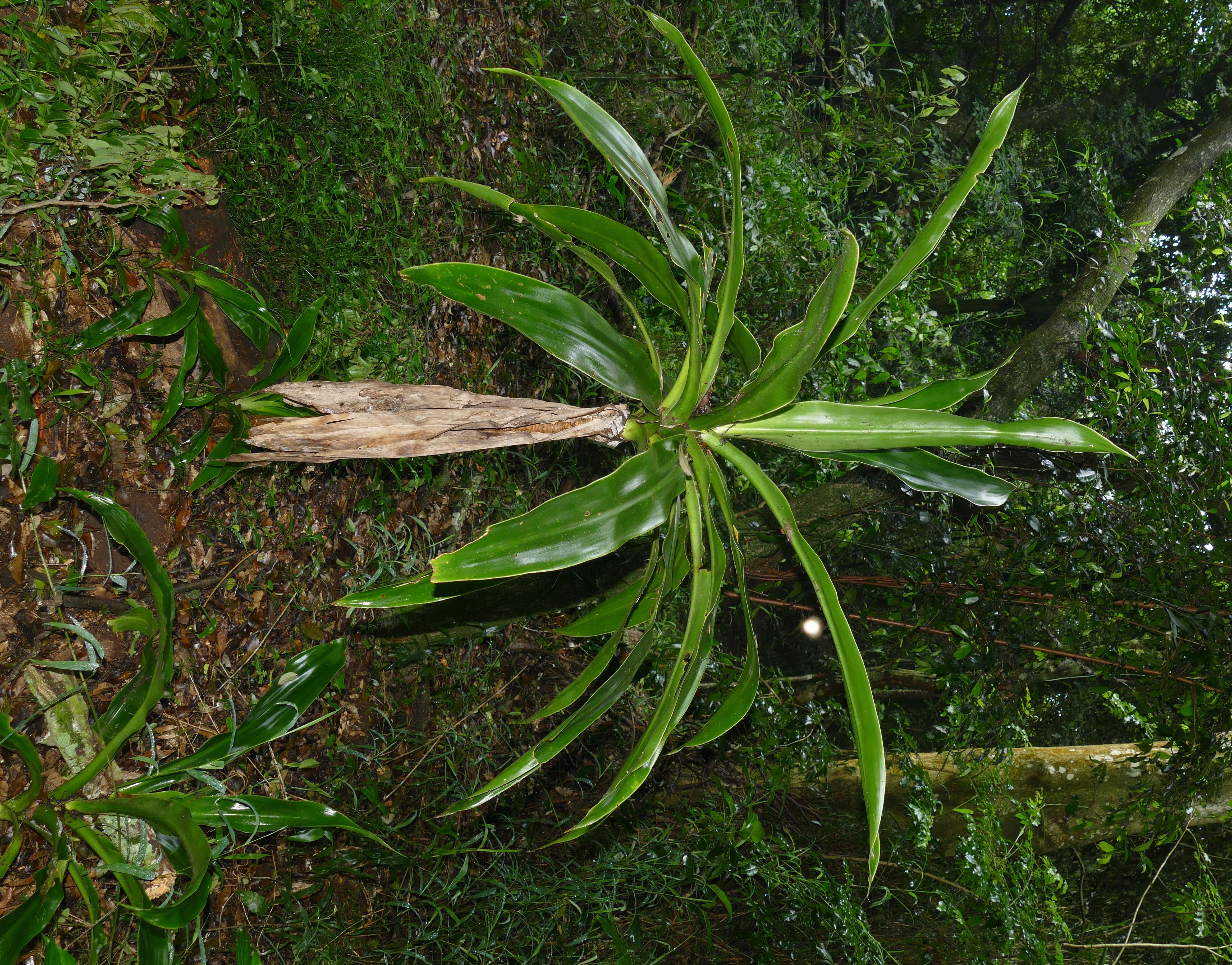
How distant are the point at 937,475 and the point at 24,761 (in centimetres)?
171

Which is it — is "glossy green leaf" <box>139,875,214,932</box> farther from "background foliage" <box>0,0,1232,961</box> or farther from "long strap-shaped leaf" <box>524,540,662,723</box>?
"long strap-shaped leaf" <box>524,540,662,723</box>

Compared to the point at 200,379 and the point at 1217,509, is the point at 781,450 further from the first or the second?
the point at 200,379

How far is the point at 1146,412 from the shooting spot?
2.38 meters

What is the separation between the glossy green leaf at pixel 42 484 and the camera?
48.8 inches

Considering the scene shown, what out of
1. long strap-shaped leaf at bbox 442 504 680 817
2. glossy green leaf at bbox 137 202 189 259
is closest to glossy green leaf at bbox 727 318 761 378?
long strap-shaped leaf at bbox 442 504 680 817

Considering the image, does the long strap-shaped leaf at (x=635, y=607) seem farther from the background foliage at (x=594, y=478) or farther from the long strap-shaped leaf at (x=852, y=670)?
the background foliage at (x=594, y=478)

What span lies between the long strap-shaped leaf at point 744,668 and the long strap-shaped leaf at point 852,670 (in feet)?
0.17

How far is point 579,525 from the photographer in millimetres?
1006

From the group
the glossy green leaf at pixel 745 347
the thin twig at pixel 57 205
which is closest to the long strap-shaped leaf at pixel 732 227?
the glossy green leaf at pixel 745 347

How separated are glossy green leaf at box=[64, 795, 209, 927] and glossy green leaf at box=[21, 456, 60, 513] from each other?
20.1 inches

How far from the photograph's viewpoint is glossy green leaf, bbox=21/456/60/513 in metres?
1.24

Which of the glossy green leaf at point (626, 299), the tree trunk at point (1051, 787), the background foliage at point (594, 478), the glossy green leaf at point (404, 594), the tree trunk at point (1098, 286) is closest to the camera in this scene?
the glossy green leaf at point (404, 594)

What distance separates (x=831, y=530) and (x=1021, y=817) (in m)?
1.13

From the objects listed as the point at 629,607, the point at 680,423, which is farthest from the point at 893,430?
the point at 629,607
